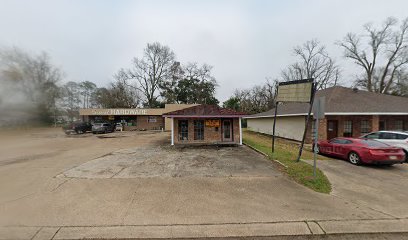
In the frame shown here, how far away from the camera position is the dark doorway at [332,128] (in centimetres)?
1575

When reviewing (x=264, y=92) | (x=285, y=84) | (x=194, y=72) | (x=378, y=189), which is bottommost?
(x=378, y=189)

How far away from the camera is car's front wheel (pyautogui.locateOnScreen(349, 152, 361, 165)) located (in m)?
8.56

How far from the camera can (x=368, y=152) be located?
8.20 meters

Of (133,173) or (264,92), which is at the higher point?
(264,92)

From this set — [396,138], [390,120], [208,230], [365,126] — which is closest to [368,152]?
[396,138]

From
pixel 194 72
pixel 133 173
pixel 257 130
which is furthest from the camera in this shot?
pixel 194 72

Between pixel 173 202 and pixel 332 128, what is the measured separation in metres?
16.0

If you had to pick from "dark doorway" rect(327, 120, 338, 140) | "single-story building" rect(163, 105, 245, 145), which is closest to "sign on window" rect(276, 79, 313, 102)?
"single-story building" rect(163, 105, 245, 145)

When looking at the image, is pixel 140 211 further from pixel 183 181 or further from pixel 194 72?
pixel 194 72

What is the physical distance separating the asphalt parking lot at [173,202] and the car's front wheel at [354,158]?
1.36 meters

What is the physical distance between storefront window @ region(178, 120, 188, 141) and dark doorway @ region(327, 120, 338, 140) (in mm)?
11449

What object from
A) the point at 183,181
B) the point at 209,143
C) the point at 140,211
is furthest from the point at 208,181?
the point at 209,143

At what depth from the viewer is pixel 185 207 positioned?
13.9 feet

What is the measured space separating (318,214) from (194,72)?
4483 cm
